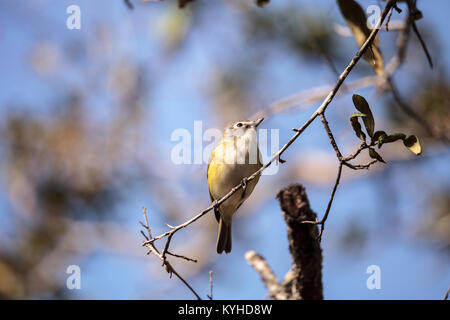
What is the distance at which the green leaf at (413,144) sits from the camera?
1.96 metres

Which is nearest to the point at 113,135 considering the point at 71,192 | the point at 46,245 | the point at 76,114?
the point at 76,114

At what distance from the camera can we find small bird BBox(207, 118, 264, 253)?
360cm

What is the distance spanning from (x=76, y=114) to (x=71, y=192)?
179cm

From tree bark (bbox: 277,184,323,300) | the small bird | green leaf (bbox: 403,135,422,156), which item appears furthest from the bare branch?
green leaf (bbox: 403,135,422,156)

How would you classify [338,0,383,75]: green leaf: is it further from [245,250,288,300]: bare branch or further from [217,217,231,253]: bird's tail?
[217,217,231,253]: bird's tail

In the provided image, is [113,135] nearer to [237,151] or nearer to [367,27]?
[237,151]

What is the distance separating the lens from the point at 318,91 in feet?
13.6

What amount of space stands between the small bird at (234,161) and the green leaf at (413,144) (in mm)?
1545

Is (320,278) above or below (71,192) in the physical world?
below

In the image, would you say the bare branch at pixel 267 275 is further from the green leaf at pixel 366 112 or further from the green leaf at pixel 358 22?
the green leaf at pixel 366 112

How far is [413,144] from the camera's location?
6.54 feet

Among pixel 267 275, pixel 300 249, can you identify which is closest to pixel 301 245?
pixel 300 249

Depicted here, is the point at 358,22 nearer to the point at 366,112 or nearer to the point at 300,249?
the point at 366,112
